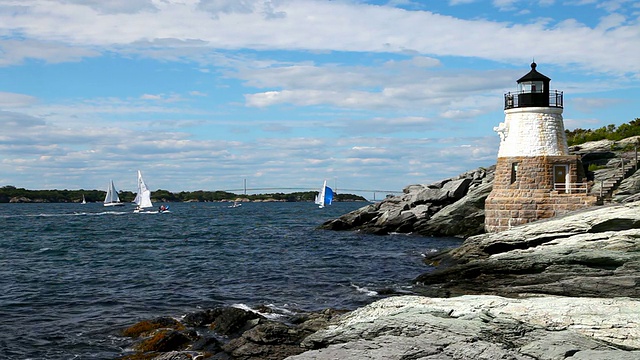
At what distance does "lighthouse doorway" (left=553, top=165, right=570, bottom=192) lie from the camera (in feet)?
118

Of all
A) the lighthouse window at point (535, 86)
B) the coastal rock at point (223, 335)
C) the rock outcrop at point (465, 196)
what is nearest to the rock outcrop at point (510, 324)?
the coastal rock at point (223, 335)

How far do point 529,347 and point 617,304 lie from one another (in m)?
3.60

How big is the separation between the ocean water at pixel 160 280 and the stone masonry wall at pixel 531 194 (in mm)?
5742

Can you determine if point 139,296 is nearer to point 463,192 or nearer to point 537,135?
point 537,135

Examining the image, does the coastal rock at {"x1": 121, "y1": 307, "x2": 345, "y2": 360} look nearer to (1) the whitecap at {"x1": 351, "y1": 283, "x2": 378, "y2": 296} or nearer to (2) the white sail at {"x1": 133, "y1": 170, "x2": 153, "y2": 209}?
(1) the whitecap at {"x1": 351, "y1": 283, "x2": 378, "y2": 296}

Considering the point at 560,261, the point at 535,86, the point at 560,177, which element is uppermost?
the point at 535,86

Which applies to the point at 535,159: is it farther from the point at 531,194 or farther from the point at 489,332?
the point at 489,332

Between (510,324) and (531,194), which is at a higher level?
(531,194)

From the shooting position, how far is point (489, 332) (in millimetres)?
11672

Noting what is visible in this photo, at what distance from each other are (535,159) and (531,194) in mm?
2115

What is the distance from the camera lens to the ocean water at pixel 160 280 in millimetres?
19078

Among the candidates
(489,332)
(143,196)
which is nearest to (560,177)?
(489,332)

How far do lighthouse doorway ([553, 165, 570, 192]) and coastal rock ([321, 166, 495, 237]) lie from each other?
335 inches

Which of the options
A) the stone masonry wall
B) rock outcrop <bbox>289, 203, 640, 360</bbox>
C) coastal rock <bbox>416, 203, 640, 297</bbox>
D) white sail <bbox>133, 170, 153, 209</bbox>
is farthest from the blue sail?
rock outcrop <bbox>289, 203, 640, 360</bbox>
